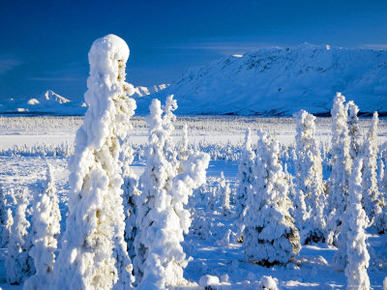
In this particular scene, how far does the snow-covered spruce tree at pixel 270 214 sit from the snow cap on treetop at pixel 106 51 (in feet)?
27.9

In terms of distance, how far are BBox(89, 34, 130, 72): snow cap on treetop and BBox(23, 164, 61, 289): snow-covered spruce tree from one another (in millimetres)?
4099

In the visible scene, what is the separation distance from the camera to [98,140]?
6.04 m

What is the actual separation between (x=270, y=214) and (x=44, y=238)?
815cm

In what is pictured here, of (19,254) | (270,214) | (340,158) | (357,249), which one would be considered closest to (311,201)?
(340,158)

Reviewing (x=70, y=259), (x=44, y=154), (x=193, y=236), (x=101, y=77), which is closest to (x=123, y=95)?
(x=101, y=77)

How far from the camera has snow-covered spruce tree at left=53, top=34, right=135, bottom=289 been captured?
6082 mm

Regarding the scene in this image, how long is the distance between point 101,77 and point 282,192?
9301 millimetres

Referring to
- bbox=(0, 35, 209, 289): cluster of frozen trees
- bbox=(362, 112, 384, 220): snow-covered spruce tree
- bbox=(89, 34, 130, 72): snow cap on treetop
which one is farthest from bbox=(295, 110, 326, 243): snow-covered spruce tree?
bbox=(89, 34, 130, 72): snow cap on treetop

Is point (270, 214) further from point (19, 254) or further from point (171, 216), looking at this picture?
point (19, 254)

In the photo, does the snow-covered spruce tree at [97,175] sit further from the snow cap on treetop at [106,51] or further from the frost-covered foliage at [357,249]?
the frost-covered foliage at [357,249]

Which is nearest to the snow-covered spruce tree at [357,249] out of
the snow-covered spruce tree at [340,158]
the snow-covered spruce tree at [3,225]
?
the snow-covered spruce tree at [340,158]

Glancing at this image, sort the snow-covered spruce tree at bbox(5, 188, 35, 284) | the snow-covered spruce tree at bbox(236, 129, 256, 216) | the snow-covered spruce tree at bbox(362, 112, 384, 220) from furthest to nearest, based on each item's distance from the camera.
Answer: the snow-covered spruce tree at bbox(362, 112, 384, 220)
the snow-covered spruce tree at bbox(236, 129, 256, 216)
the snow-covered spruce tree at bbox(5, 188, 35, 284)

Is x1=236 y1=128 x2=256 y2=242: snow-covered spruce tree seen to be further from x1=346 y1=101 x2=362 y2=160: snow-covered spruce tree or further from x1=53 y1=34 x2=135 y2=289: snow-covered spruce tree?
x1=53 y1=34 x2=135 y2=289: snow-covered spruce tree

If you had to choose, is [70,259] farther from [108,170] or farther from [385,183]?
[385,183]
